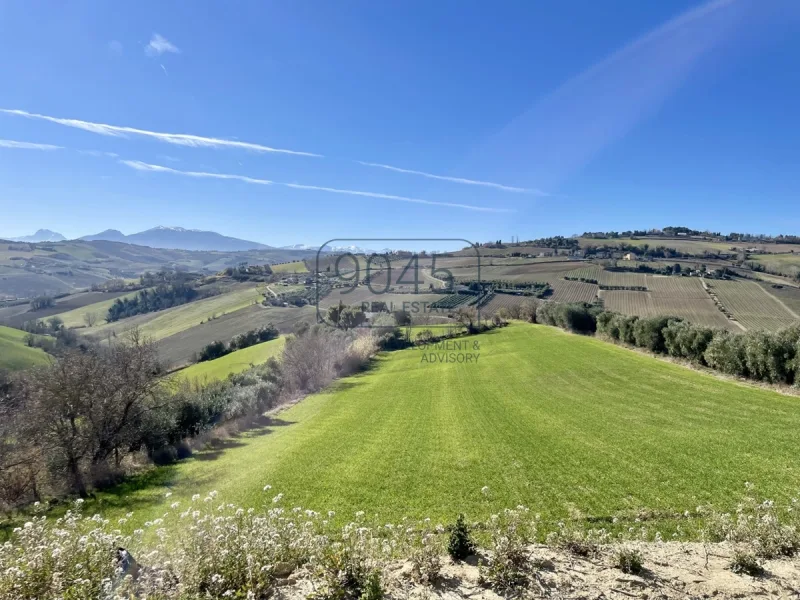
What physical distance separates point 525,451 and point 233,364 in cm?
3449

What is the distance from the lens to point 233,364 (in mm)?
39656

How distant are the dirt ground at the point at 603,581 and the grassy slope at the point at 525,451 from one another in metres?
3.41

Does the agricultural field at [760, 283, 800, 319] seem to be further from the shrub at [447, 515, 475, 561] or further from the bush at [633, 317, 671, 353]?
the shrub at [447, 515, 475, 561]

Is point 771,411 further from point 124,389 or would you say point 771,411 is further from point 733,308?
point 733,308

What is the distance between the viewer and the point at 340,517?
340 inches

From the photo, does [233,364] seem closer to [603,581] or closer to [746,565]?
[603,581]

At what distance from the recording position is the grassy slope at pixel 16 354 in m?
43.5

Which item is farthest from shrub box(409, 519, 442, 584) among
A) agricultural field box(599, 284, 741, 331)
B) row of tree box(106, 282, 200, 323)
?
row of tree box(106, 282, 200, 323)

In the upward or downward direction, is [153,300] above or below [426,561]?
below

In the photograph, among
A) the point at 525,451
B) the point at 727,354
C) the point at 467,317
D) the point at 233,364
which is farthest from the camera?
the point at 467,317

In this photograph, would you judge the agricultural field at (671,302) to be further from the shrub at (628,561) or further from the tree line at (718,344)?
the shrub at (628,561)

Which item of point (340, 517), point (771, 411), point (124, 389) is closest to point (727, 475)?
point (771, 411)

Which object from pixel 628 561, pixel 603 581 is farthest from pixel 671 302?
pixel 603 581

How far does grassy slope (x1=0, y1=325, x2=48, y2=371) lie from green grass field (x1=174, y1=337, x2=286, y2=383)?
17.8 metres
